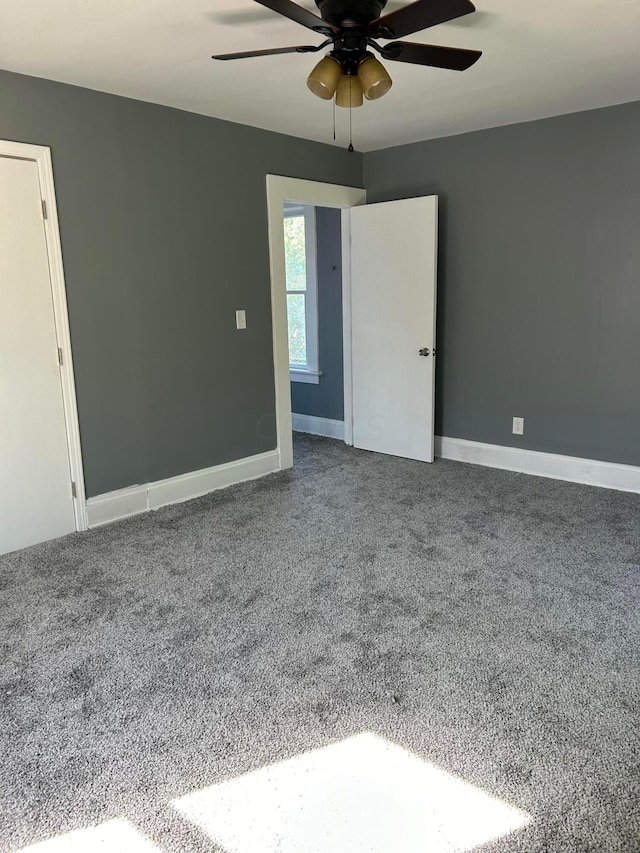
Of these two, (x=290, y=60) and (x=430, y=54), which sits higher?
(x=290, y=60)

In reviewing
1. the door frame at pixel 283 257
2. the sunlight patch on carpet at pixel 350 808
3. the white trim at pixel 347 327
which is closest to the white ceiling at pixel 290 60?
the door frame at pixel 283 257

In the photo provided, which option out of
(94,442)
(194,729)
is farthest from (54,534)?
(194,729)

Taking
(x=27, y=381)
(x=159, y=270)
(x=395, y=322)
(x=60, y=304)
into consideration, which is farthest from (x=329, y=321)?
(x=27, y=381)

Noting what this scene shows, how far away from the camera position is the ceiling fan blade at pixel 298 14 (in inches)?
72.9

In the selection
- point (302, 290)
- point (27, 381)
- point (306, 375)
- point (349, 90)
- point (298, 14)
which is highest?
point (298, 14)

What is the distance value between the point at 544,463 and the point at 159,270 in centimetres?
290

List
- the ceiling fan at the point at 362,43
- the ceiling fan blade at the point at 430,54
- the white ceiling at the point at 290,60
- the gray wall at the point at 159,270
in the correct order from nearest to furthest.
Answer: the ceiling fan at the point at 362,43, the ceiling fan blade at the point at 430,54, the white ceiling at the point at 290,60, the gray wall at the point at 159,270

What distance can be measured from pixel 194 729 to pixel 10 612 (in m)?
1.20

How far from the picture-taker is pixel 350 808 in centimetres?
163

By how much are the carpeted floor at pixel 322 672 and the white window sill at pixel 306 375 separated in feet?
6.88

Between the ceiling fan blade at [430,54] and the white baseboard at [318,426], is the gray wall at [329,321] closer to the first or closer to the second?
the white baseboard at [318,426]

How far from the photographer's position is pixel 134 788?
66.4 inches

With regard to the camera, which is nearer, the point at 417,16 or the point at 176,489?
the point at 417,16

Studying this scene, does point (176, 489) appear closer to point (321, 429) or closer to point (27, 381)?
point (27, 381)
